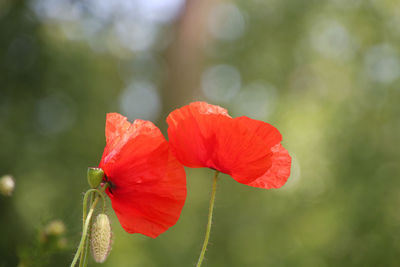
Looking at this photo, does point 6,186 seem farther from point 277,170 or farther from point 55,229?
point 277,170

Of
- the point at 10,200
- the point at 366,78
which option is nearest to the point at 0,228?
the point at 10,200

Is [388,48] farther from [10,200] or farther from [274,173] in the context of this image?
[274,173]

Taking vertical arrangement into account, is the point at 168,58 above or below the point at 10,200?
above

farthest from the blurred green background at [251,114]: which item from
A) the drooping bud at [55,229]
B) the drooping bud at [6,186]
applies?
the drooping bud at [6,186]

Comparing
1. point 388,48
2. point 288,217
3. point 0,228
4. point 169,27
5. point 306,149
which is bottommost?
point 0,228

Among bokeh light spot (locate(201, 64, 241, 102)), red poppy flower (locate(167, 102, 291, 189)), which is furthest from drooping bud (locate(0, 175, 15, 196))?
bokeh light spot (locate(201, 64, 241, 102))

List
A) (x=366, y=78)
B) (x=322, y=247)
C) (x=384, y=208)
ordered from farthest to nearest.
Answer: (x=366, y=78) → (x=322, y=247) → (x=384, y=208)

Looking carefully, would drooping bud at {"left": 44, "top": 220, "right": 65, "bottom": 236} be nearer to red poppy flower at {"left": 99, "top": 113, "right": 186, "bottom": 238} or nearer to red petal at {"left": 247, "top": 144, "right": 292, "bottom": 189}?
red poppy flower at {"left": 99, "top": 113, "right": 186, "bottom": 238}
